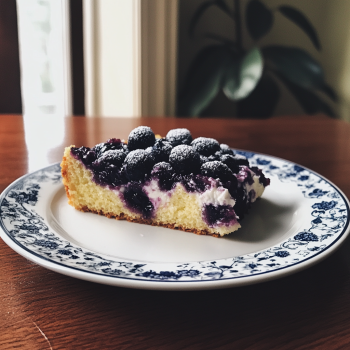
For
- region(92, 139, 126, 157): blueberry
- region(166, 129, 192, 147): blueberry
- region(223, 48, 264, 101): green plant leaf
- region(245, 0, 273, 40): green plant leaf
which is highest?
region(245, 0, 273, 40): green plant leaf

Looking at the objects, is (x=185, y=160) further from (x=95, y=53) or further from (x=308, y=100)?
(x=308, y=100)

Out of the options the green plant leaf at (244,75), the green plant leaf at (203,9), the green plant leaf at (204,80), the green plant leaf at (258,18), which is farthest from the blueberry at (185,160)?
the green plant leaf at (203,9)

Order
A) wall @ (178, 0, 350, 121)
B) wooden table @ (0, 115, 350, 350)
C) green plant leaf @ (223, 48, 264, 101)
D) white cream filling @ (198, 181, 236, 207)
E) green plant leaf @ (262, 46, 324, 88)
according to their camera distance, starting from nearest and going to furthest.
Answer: wooden table @ (0, 115, 350, 350) → white cream filling @ (198, 181, 236, 207) → green plant leaf @ (223, 48, 264, 101) → green plant leaf @ (262, 46, 324, 88) → wall @ (178, 0, 350, 121)

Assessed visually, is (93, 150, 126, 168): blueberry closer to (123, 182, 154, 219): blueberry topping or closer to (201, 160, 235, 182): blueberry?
(123, 182, 154, 219): blueberry topping

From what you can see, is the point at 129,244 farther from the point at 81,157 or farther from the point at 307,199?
the point at 307,199

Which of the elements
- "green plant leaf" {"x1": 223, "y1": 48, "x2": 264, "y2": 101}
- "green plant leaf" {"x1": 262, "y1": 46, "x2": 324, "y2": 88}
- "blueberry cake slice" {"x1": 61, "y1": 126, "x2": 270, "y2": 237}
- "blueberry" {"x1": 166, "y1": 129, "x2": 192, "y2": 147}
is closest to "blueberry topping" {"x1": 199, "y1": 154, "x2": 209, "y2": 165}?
"blueberry cake slice" {"x1": 61, "y1": 126, "x2": 270, "y2": 237}

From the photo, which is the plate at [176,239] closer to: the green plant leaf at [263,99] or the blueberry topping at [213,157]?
the blueberry topping at [213,157]
